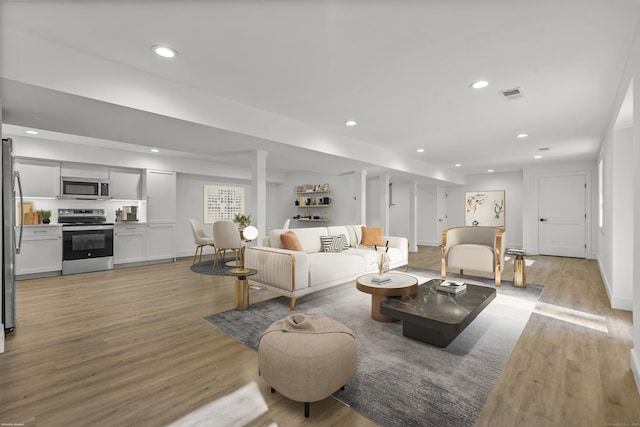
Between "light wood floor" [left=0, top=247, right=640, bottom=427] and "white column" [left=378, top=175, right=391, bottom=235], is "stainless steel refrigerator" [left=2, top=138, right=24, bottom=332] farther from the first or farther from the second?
"white column" [left=378, top=175, right=391, bottom=235]

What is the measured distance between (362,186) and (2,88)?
5622 millimetres

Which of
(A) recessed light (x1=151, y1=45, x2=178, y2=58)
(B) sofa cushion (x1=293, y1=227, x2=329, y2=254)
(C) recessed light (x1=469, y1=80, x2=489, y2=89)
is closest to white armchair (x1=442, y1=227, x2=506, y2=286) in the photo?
(B) sofa cushion (x1=293, y1=227, x2=329, y2=254)

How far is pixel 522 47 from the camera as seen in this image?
7.54 ft

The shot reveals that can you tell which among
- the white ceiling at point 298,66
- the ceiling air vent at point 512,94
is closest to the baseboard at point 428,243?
the white ceiling at point 298,66

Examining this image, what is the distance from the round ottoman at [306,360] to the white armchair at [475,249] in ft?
12.2

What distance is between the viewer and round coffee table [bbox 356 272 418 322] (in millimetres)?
2840

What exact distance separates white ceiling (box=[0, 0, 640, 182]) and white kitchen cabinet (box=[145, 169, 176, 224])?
8.89 feet

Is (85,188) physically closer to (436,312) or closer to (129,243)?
(129,243)

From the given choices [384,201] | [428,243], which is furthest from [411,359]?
[428,243]

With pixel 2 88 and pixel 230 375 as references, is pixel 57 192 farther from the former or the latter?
pixel 230 375

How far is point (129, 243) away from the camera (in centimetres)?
605

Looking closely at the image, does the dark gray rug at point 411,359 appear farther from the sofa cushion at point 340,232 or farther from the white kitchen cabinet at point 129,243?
the white kitchen cabinet at point 129,243

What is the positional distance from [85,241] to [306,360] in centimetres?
575

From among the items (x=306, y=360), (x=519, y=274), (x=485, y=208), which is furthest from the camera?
(x=485, y=208)
